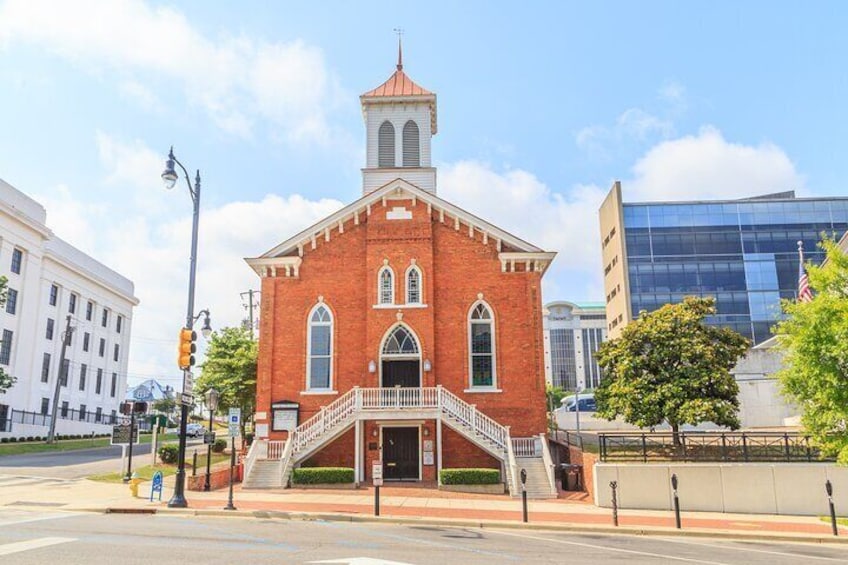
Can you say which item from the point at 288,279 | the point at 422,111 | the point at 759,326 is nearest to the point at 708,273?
the point at 759,326

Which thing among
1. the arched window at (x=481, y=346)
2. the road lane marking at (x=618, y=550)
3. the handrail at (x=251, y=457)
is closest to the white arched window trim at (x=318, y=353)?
the handrail at (x=251, y=457)

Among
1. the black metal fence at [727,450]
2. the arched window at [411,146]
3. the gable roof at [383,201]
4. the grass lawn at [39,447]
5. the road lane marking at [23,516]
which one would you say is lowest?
the road lane marking at [23,516]

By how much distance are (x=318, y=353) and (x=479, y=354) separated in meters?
6.76

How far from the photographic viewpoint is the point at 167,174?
61.2 feet

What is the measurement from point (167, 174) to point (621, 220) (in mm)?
75407

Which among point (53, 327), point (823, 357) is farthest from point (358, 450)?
point (53, 327)

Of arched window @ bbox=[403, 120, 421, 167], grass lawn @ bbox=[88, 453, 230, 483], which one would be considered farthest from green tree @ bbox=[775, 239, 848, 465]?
grass lawn @ bbox=[88, 453, 230, 483]

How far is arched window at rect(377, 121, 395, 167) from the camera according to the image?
32438 mm

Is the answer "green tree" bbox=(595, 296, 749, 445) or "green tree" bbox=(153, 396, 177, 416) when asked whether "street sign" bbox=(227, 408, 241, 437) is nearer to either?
"green tree" bbox=(595, 296, 749, 445)

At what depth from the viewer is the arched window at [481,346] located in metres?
26.8

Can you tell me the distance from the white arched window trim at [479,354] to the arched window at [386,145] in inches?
370

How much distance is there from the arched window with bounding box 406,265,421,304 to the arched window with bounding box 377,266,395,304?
64 cm

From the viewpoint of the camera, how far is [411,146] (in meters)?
32.6

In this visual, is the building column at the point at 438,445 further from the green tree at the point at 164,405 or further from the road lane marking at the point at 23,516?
the green tree at the point at 164,405
